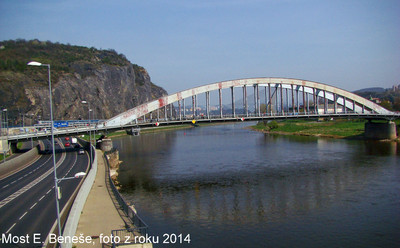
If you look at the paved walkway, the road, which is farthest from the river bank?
the paved walkway

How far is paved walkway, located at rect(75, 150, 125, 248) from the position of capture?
17641 mm

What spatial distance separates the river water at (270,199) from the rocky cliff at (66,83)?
1548 inches

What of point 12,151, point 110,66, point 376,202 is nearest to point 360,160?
point 376,202

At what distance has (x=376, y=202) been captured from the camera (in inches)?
1040

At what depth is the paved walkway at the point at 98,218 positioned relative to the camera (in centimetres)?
1764

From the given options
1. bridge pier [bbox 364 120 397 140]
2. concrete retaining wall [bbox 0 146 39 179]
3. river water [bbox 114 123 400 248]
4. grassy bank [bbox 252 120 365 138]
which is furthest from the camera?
grassy bank [bbox 252 120 365 138]

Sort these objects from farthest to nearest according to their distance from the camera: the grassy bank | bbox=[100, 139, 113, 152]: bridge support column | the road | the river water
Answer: the grassy bank, bbox=[100, 139, 113, 152]: bridge support column, the river water, the road

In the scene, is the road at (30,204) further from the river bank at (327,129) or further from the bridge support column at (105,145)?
the river bank at (327,129)

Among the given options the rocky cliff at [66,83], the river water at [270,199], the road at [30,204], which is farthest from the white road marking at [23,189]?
the rocky cliff at [66,83]

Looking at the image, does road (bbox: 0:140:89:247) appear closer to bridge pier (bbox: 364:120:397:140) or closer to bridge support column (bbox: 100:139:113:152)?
bridge support column (bbox: 100:139:113:152)

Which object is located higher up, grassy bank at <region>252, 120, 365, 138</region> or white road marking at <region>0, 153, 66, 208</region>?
grassy bank at <region>252, 120, 365, 138</region>

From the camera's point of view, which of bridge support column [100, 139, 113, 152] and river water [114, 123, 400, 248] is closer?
river water [114, 123, 400, 248]

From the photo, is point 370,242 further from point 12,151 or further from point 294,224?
point 12,151

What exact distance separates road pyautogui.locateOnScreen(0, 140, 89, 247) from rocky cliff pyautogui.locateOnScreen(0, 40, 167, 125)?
33007 millimetres
